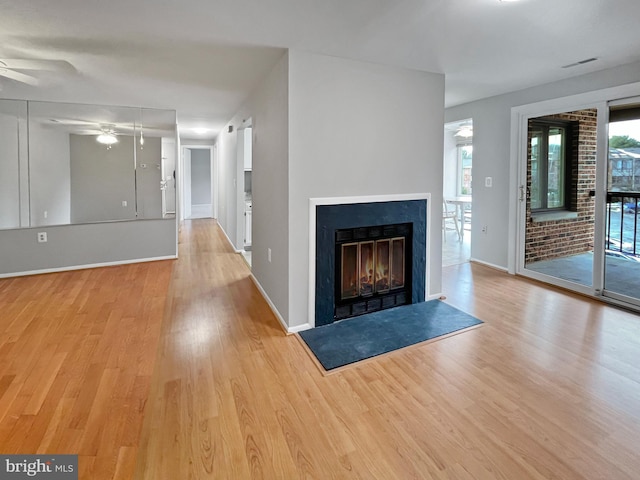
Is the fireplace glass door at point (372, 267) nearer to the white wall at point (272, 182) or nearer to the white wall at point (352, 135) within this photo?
the white wall at point (352, 135)

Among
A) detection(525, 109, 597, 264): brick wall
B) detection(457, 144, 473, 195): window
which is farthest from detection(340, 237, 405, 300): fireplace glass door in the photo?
detection(457, 144, 473, 195): window

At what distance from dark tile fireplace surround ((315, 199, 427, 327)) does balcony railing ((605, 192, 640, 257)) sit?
190cm

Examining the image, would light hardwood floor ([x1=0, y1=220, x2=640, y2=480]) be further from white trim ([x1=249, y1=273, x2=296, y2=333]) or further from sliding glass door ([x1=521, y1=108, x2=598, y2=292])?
sliding glass door ([x1=521, y1=108, x2=598, y2=292])

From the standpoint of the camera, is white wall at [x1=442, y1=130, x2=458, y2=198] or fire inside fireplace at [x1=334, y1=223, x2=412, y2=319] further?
white wall at [x1=442, y1=130, x2=458, y2=198]

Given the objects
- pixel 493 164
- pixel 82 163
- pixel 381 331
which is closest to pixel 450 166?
pixel 493 164

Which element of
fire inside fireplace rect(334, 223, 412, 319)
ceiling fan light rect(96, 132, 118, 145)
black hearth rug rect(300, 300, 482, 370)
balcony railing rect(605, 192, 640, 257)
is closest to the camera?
black hearth rug rect(300, 300, 482, 370)

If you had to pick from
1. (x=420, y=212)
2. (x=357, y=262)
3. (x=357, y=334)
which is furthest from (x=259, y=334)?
(x=420, y=212)

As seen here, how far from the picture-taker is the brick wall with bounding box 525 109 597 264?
388 cm

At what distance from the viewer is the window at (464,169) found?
9.08 m

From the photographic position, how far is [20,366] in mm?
2371

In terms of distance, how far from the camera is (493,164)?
15.8ft

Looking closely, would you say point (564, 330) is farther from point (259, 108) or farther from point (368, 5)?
point (259, 108)

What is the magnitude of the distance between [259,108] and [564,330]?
349cm

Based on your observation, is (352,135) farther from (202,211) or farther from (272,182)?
(202,211)
